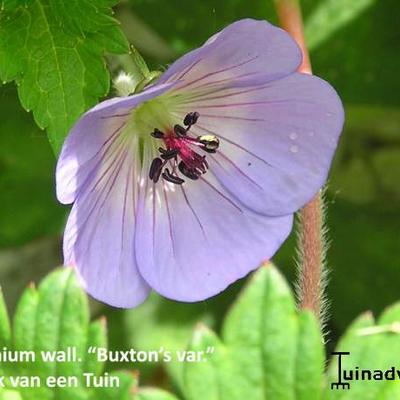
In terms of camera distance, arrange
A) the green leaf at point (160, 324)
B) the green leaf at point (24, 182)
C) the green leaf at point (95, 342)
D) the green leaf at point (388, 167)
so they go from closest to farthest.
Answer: the green leaf at point (95, 342)
the green leaf at point (24, 182)
the green leaf at point (160, 324)
the green leaf at point (388, 167)

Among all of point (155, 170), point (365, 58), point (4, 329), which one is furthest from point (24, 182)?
point (4, 329)

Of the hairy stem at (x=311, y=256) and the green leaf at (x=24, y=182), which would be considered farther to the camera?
the green leaf at (x=24, y=182)

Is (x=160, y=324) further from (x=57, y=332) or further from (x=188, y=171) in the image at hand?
(x=57, y=332)

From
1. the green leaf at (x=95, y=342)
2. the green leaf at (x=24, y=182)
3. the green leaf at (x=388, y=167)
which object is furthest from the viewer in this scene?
the green leaf at (x=388, y=167)

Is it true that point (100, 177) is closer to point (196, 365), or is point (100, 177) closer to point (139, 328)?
point (196, 365)

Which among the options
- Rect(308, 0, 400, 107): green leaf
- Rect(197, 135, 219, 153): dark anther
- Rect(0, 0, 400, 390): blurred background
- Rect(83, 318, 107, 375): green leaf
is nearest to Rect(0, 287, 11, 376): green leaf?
Rect(83, 318, 107, 375): green leaf

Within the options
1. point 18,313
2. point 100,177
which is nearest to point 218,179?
point 100,177

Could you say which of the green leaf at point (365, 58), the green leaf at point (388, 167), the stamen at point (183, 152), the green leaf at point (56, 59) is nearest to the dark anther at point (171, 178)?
the stamen at point (183, 152)

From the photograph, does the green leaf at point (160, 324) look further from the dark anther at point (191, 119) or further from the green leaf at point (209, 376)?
the green leaf at point (209, 376)

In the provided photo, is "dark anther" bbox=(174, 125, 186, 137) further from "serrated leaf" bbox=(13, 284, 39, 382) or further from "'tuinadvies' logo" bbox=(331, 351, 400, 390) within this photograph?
"'tuinadvies' logo" bbox=(331, 351, 400, 390)
